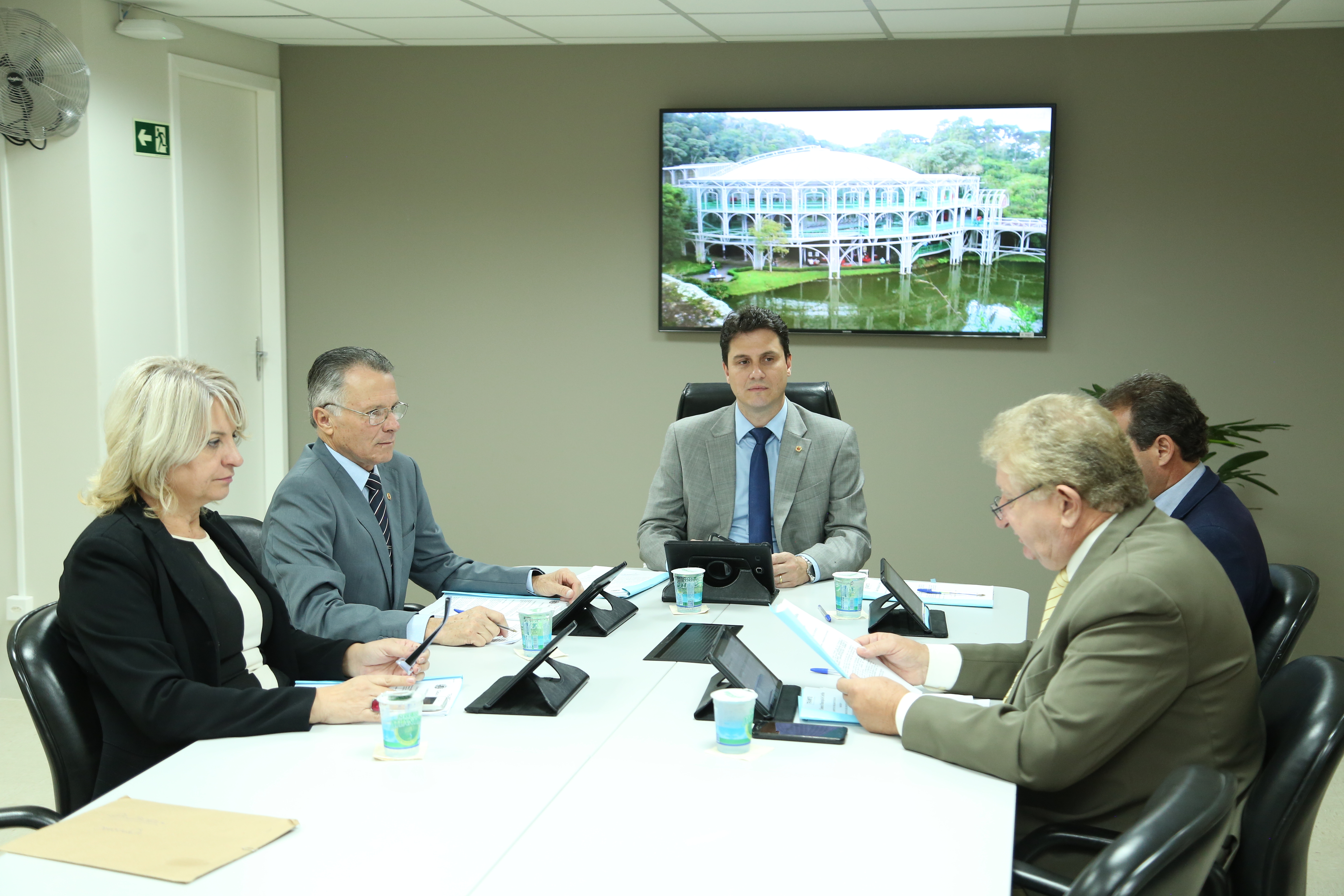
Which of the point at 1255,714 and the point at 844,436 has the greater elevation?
the point at 844,436

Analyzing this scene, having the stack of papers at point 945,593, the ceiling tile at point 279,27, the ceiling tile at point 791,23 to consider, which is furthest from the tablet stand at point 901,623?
the ceiling tile at point 279,27

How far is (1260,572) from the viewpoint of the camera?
8.62 ft

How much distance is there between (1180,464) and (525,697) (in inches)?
69.1

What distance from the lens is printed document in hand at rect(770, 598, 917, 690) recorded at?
221 centimetres

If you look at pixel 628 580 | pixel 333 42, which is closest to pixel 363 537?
pixel 628 580

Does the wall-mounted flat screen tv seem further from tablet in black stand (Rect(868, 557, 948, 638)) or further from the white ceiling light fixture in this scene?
tablet in black stand (Rect(868, 557, 948, 638))

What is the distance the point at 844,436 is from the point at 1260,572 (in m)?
1.29

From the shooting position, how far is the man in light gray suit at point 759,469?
137 inches

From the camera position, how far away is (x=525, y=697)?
212 cm

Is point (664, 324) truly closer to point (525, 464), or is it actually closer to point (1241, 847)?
point (525, 464)

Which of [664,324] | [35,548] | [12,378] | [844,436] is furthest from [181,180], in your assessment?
[844,436]

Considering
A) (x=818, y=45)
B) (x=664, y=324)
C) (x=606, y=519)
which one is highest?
(x=818, y=45)

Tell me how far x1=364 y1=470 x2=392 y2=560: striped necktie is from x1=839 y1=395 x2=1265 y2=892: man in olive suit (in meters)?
1.42

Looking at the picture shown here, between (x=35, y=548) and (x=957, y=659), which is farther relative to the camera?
(x=35, y=548)
